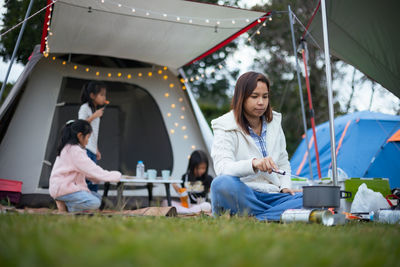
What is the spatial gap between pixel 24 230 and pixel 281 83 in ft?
34.3

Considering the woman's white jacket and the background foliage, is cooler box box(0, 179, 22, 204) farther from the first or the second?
the background foliage

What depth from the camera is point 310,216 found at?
1985mm

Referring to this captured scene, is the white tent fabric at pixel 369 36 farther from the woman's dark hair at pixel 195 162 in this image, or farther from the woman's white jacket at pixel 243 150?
the woman's dark hair at pixel 195 162

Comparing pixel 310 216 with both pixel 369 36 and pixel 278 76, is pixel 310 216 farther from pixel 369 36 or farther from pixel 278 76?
pixel 278 76

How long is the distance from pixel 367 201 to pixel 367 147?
2328 millimetres

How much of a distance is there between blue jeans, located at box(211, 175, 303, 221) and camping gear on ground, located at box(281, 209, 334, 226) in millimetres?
222

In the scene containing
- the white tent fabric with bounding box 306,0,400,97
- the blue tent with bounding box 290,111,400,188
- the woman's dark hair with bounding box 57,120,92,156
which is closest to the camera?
the white tent fabric with bounding box 306,0,400,97

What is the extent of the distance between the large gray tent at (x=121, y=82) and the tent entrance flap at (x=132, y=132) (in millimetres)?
12

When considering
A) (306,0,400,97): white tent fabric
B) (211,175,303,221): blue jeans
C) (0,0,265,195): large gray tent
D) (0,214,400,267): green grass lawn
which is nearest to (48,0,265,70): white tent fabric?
(0,0,265,195): large gray tent

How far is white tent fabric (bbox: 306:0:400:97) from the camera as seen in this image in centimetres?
296

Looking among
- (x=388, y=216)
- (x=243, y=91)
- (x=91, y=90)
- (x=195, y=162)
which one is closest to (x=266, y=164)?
(x=243, y=91)

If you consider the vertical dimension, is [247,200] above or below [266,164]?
below

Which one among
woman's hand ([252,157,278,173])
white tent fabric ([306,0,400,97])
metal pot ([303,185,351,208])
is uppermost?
white tent fabric ([306,0,400,97])

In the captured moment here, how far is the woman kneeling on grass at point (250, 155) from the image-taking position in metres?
2.31
